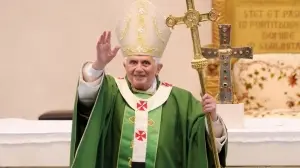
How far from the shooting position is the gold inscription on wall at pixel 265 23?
202 inches

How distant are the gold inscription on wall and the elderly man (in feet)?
9.13

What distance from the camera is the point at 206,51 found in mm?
3006

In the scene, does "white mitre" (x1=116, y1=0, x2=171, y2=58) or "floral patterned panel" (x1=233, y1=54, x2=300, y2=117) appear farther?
"floral patterned panel" (x1=233, y1=54, x2=300, y2=117)

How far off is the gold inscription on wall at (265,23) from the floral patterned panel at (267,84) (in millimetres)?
349

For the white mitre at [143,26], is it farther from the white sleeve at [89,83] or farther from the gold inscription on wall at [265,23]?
the gold inscription on wall at [265,23]

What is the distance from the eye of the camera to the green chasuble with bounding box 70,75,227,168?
92.1 inches

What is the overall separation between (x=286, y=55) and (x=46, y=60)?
206 cm

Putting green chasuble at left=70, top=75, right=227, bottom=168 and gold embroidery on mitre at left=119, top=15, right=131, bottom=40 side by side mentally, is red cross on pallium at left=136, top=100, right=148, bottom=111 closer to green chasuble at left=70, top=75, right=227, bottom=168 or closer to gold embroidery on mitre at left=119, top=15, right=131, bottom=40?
green chasuble at left=70, top=75, right=227, bottom=168

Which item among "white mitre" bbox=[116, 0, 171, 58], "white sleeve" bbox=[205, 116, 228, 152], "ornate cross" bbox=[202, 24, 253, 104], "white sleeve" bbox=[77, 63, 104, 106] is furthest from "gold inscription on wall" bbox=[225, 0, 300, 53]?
"white sleeve" bbox=[77, 63, 104, 106]

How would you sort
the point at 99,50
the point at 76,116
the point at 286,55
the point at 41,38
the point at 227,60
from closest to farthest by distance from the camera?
1. the point at 99,50
2. the point at 76,116
3. the point at 227,60
4. the point at 286,55
5. the point at 41,38

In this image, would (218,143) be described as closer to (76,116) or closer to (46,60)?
(76,116)

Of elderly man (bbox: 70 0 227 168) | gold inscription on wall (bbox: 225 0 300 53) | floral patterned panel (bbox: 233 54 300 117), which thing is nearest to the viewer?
elderly man (bbox: 70 0 227 168)

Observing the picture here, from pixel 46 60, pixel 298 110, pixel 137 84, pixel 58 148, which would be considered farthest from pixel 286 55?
pixel 137 84

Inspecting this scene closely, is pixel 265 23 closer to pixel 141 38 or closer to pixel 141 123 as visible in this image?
pixel 141 38
